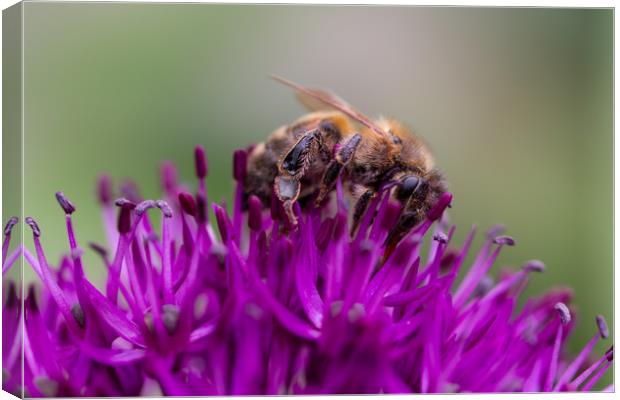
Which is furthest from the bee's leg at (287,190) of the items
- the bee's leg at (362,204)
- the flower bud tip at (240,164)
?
the flower bud tip at (240,164)

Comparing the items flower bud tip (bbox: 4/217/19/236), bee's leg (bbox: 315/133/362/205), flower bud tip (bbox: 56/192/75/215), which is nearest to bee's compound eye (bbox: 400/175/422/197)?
bee's leg (bbox: 315/133/362/205)

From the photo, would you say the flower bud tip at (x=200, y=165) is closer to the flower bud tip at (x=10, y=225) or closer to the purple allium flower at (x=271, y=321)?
the purple allium flower at (x=271, y=321)

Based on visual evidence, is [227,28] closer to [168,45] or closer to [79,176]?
[168,45]

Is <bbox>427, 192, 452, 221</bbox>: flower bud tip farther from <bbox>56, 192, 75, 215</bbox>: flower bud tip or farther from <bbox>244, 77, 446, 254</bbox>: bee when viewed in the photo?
<bbox>56, 192, 75, 215</bbox>: flower bud tip

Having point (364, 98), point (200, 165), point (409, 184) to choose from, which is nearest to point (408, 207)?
point (409, 184)

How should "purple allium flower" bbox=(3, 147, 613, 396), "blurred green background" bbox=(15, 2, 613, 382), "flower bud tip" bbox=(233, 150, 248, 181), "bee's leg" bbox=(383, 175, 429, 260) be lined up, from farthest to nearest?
"blurred green background" bbox=(15, 2, 613, 382) → "flower bud tip" bbox=(233, 150, 248, 181) → "bee's leg" bbox=(383, 175, 429, 260) → "purple allium flower" bbox=(3, 147, 613, 396)

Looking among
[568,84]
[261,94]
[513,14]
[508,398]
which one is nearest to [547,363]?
[508,398]

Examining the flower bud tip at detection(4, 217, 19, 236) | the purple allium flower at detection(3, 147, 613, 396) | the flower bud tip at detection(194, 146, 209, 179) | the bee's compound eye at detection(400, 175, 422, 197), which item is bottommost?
the purple allium flower at detection(3, 147, 613, 396)
